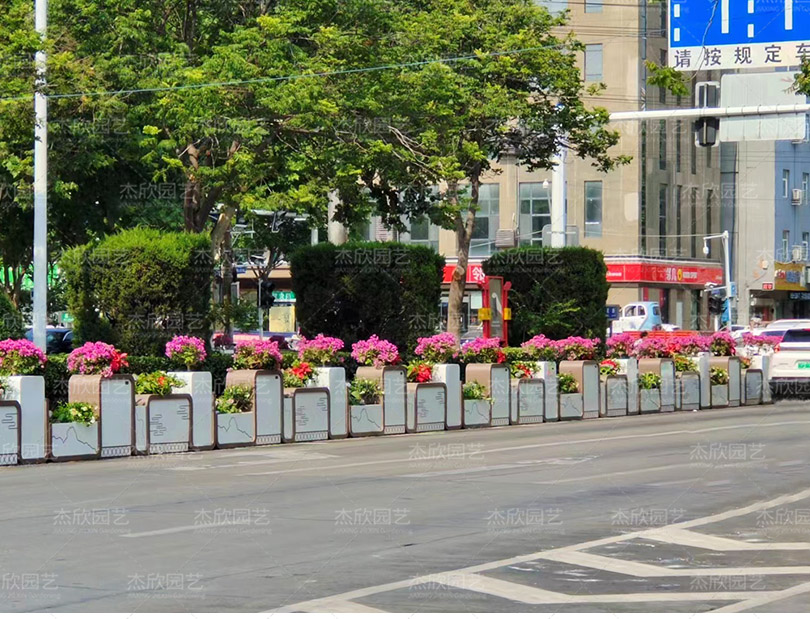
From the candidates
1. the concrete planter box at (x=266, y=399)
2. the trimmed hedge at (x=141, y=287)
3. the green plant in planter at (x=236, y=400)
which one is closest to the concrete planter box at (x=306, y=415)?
the concrete planter box at (x=266, y=399)

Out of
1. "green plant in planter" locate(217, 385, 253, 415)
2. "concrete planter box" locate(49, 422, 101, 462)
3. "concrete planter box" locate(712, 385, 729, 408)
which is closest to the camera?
"concrete planter box" locate(49, 422, 101, 462)

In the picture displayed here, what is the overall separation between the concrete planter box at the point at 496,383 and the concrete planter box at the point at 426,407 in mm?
1606

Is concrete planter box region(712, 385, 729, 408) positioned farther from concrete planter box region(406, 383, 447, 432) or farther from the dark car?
the dark car

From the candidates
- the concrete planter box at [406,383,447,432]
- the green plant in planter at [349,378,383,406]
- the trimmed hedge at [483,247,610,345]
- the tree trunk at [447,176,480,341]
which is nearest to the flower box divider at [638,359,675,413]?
the trimmed hedge at [483,247,610,345]

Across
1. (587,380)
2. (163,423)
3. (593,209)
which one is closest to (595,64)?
(593,209)

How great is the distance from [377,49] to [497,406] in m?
8.61

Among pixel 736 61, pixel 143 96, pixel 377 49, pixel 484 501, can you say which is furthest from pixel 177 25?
pixel 484 501

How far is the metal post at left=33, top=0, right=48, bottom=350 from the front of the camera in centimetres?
2880

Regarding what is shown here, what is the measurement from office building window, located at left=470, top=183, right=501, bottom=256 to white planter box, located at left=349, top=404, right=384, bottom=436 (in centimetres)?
5014

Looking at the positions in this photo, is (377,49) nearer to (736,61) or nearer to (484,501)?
(736,61)

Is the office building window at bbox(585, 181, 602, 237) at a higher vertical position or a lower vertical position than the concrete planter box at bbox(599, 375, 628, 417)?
higher

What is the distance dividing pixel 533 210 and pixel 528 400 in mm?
46174

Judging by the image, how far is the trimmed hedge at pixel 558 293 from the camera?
3816cm

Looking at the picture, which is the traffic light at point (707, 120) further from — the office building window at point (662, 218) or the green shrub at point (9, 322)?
the office building window at point (662, 218)
